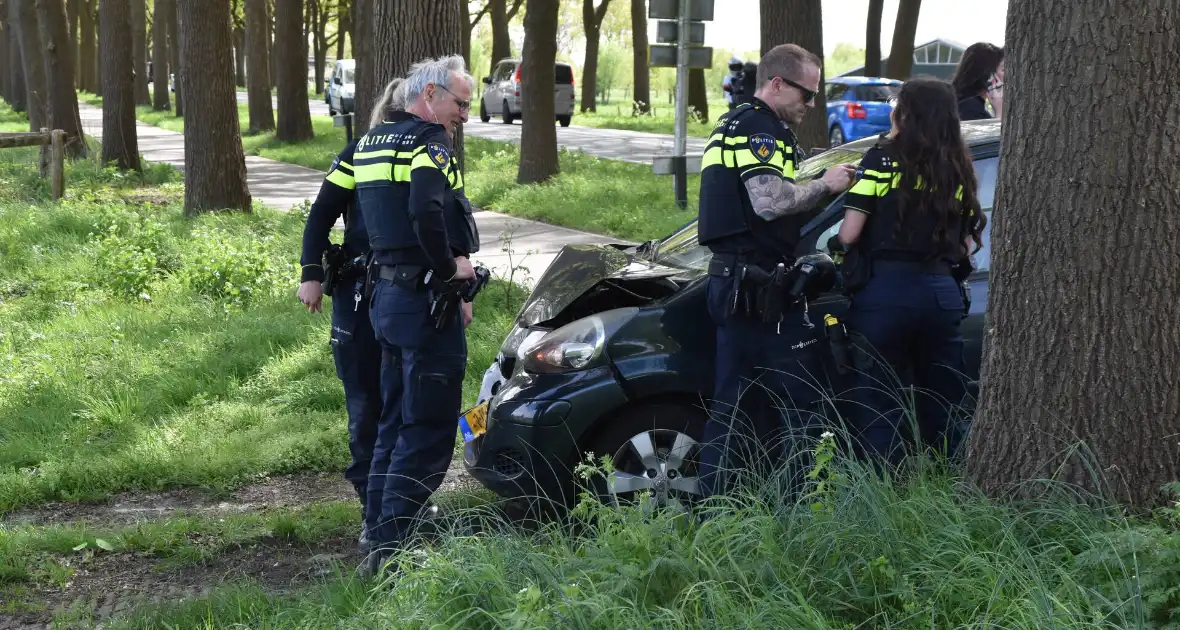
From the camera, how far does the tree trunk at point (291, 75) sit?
24109 mm

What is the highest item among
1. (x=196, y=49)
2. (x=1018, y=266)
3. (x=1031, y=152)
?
(x=196, y=49)

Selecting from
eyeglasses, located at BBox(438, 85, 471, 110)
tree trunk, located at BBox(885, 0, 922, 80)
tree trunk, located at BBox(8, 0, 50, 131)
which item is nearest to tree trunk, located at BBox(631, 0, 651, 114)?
tree trunk, located at BBox(885, 0, 922, 80)

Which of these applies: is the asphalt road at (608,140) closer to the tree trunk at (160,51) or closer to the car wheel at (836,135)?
the car wheel at (836,135)

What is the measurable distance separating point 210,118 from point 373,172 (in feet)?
31.8

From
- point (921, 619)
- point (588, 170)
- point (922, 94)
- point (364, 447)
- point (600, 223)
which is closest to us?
point (921, 619)

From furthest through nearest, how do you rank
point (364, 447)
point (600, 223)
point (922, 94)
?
1. point (600, 223)
2. point (364, 447)
3. point (922, 94)

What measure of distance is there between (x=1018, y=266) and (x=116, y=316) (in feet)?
23.7

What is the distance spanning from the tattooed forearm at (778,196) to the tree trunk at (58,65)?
17.4 m

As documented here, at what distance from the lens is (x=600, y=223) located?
13508 millimetres

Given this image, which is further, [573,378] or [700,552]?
[573,378]

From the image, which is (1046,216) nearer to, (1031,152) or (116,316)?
(1031,152)

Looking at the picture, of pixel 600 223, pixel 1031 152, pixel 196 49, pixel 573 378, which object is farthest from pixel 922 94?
pixel 196 49

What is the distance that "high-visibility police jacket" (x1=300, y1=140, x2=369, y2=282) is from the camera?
4.91 m

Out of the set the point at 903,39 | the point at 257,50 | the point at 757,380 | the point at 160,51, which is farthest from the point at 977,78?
the point at 160,51
